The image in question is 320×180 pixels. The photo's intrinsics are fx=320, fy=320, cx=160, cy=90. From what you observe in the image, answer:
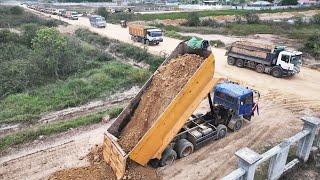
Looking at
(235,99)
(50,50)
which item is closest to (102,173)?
(235,99)

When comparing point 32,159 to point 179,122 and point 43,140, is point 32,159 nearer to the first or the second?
point 43,140

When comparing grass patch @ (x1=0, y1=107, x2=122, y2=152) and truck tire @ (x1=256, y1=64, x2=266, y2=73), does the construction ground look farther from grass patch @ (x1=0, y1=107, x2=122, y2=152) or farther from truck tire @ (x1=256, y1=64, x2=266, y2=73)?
truck tire @ (x1=256, y1=64, x2=266, y2=73)

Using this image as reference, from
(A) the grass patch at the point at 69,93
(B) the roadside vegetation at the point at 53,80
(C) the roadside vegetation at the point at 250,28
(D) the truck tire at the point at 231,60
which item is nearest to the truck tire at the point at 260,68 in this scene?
(D) the truck tire at the point at 231,60

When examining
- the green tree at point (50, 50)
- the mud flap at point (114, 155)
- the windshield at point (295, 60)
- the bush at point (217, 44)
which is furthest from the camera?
the bush at point (217, 44)

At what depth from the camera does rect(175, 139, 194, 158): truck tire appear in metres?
12.2

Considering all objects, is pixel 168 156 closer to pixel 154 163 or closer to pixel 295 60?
pixel 154 163

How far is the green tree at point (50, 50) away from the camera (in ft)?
76.7

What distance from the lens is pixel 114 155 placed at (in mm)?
10914


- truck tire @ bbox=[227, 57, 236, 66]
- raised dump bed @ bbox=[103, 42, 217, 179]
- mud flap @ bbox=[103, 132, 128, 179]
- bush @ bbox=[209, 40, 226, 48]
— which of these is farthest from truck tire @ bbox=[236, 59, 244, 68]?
mud flap @ bbox=[103, 132, 128, 179]

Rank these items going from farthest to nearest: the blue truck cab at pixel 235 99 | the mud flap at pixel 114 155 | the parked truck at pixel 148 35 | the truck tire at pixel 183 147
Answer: the parked truck at pixel 148 35
the blue truck cab at pixel 235 99
the truck tire at pixel 183 147
the mud flap at pixel 114 155

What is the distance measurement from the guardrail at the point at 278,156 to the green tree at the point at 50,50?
17.4m

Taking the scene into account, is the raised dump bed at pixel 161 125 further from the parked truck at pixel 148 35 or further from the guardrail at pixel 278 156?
the parked truck at pixel 148 35

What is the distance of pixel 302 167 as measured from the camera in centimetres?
1158

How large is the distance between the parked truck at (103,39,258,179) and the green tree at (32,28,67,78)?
43.0 ft
